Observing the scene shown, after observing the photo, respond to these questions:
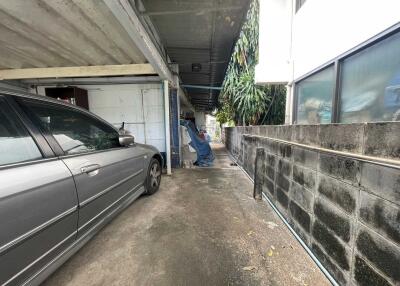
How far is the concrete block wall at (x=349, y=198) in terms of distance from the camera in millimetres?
1078

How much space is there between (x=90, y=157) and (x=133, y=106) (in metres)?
3.58

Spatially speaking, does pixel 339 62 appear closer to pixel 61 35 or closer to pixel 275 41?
pixel 275 41

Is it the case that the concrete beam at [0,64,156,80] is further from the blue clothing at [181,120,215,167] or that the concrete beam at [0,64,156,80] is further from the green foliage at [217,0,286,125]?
the green foliage at [217,0,286,125]

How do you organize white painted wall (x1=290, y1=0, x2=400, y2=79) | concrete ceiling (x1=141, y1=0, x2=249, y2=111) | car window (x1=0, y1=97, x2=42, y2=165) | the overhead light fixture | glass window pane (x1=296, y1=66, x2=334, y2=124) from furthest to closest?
the overhead light fixture < glass window pane (x1=296, y1=66, x2=334, y2=124) < concrete ceiling (x1=141, y1=0, x2=249, y2=111) < white painted wall (x1=290, y1=0, x2=400, y2=79) < car window (x1=0, y1=97, x2=42, y2=165)

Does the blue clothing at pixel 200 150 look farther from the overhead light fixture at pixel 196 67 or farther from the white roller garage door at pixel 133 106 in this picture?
the overhead light fixture at pixel 196 67

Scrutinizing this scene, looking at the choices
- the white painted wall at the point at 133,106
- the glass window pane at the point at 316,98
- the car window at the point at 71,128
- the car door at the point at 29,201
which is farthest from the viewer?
the white painted wall at the point at 133,106

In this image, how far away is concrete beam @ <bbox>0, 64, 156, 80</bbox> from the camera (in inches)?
158

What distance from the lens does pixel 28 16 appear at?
2.32 metres

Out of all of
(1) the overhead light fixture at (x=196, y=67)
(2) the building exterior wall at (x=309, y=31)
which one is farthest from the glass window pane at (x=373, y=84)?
(1) the overhead light fixture at (x=196, y=67)

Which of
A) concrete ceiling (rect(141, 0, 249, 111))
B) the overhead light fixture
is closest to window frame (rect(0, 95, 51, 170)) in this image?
concrete ceiling (rect(141, 0, 249, 111))

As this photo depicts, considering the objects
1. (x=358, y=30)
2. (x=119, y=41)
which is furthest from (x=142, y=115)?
(x=358, y=30)

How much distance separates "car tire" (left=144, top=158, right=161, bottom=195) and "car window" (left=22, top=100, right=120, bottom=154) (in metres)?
0.89

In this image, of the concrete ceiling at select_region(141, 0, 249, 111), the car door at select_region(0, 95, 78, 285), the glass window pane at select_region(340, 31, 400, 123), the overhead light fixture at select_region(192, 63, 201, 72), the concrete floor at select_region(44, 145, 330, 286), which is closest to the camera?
the car door at select_region(0, 95, 78, 285)

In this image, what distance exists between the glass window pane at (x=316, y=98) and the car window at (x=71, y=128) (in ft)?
10.1
